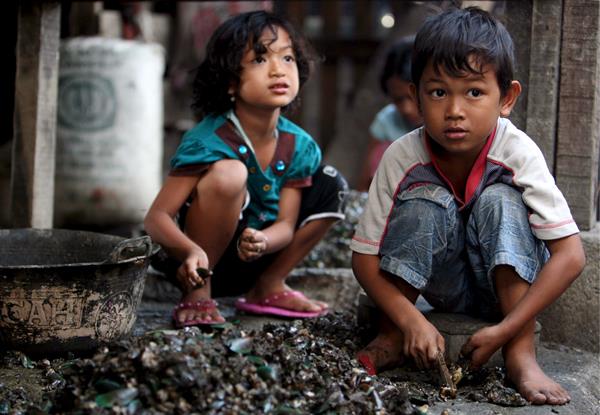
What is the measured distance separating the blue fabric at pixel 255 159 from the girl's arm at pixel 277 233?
0.10 ft

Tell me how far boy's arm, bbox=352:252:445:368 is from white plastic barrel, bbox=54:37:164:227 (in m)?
2.96

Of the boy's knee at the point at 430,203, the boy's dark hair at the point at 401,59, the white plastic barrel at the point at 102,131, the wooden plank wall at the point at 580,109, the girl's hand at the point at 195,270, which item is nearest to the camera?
the boy's knee at the point at 430,203

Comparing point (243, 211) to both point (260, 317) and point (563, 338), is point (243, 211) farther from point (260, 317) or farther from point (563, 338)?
point (563, 338)

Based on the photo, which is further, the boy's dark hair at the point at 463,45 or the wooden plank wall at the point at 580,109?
the wooden plank wall at the point at 580,109

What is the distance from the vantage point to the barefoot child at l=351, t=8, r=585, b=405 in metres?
2.59

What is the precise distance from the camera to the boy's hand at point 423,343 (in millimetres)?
2602

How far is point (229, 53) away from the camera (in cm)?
332

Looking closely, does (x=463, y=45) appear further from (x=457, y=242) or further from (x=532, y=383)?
(x=532, y=383)

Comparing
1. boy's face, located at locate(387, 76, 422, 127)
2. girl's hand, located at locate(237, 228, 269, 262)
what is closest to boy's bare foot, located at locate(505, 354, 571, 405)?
girl's hand, located at locate(237, 228, 269, 262)

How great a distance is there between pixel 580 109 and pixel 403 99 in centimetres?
257

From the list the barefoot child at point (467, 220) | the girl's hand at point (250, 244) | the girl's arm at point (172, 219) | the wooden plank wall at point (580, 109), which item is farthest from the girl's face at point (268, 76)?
the wooden plank wall at point (580, 109)

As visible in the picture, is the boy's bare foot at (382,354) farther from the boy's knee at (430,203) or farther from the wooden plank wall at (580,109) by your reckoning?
the wooden plank wall at (580,109)

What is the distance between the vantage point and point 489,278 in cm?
267

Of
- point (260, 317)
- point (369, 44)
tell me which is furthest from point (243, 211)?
point (369, 44)
